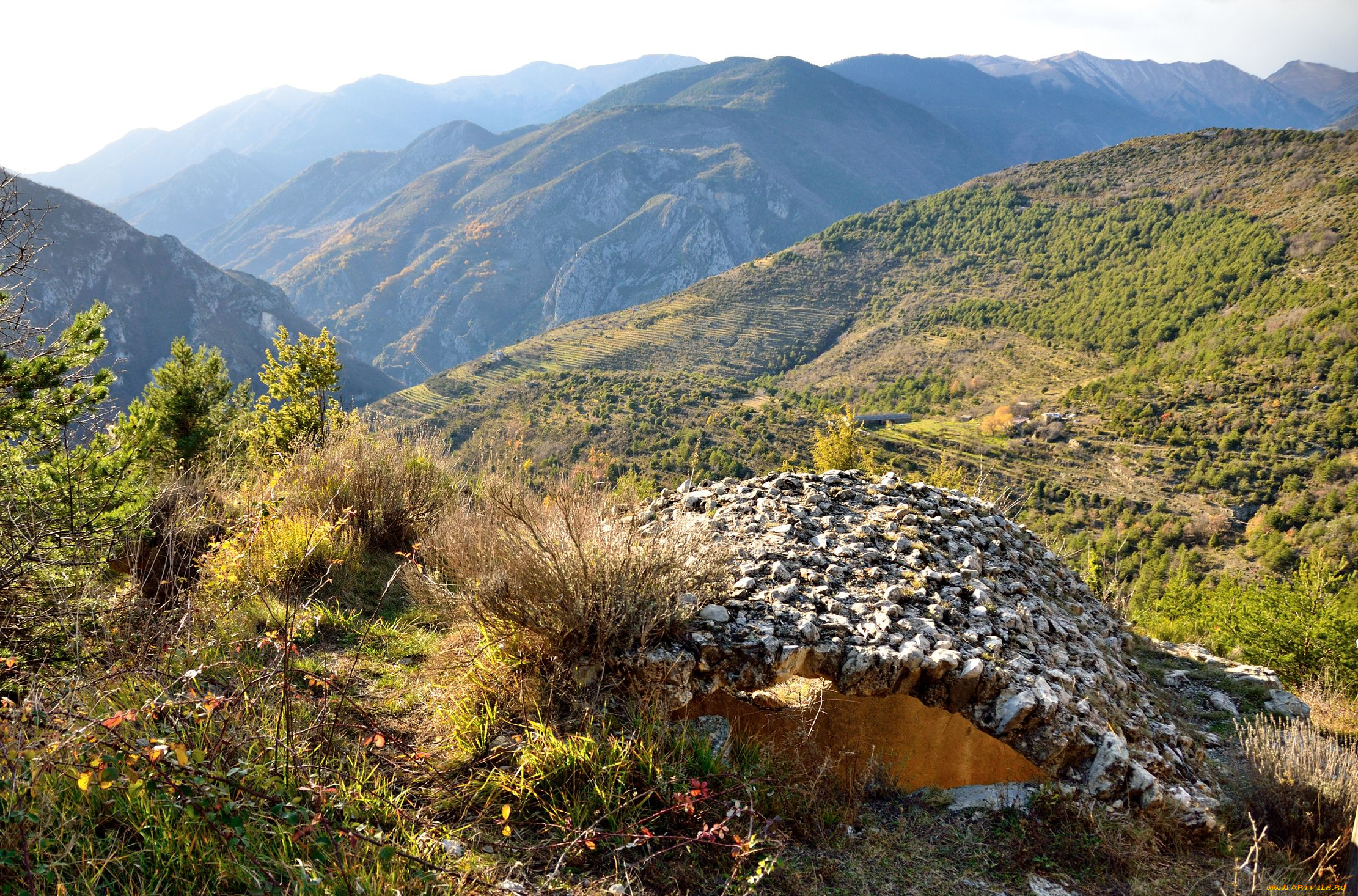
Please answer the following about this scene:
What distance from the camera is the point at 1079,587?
6309mm

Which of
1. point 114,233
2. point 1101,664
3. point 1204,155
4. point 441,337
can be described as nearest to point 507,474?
point 1101,664

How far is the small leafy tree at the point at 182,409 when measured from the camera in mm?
9422

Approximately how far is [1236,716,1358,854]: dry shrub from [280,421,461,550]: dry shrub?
6.45 metres

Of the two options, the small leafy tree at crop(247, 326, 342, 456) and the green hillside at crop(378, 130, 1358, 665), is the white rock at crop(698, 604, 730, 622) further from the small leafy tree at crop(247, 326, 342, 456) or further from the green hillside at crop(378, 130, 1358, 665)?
the small leafy tree at crop(247, 326, 342, 456)

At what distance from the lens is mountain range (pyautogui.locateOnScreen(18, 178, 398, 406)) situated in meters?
98.9

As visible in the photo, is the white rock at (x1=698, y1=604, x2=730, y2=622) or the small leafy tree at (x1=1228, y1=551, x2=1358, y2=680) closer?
the white rock at (x1=698, y1=604, x2=730, y2=622)

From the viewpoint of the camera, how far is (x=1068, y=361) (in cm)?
6259

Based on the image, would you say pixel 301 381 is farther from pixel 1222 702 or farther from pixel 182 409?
pixel 1222 702

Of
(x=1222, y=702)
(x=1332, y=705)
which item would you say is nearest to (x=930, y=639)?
(x=1222, y=702)

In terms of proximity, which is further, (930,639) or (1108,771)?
(930,639)

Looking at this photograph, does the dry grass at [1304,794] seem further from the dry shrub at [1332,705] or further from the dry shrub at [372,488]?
the dry shrub at [372,488]

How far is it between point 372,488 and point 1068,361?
69.3 metres

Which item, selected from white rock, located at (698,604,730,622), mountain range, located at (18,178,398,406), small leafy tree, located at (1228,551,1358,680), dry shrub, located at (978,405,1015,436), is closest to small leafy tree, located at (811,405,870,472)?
small leafy tree, located at (1228,551,1358,680)

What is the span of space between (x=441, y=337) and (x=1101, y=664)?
210 metres
